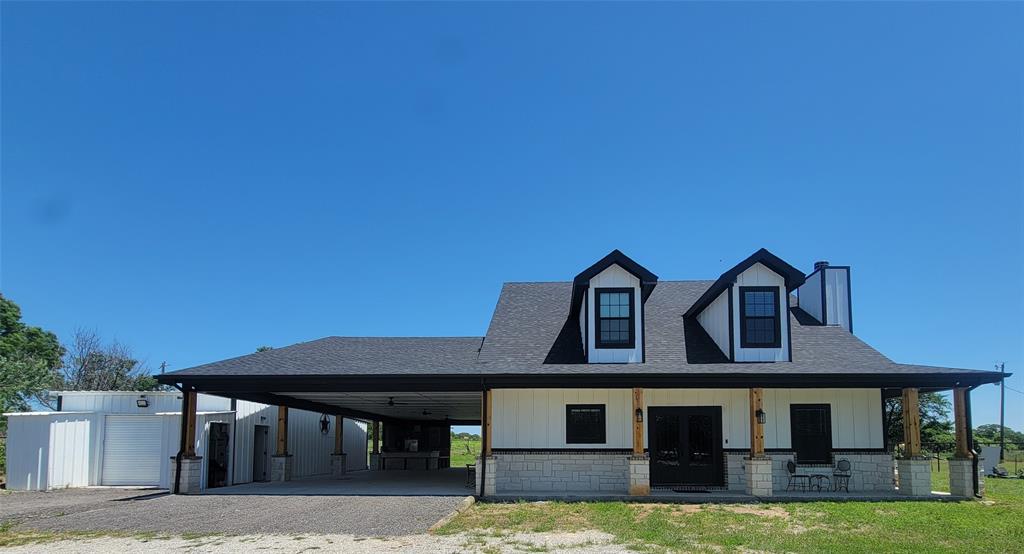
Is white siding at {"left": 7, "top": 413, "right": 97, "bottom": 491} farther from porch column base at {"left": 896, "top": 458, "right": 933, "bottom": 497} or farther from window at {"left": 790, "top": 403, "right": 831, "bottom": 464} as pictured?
porch column base at {"left": 896, "top": 458, "right": 933, "bottom": 497}

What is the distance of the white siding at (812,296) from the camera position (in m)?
21.2

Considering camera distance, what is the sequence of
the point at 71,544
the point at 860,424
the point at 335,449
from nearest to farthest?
the point at 71,544 → the point at 860,424 → the point at 335,449

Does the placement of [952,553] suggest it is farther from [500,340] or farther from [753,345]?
[500,340]

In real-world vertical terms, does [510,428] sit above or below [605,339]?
below

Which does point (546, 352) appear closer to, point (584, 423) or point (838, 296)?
point (584, 423)

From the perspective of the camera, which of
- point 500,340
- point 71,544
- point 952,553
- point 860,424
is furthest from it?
point 500,340

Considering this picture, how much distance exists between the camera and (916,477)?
16562mm

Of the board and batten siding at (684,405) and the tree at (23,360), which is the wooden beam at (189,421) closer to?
the board and batten siding at (684,405)

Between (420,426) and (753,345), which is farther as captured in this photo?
(420,426)

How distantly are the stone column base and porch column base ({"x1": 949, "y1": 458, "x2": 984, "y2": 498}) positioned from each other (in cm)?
1684

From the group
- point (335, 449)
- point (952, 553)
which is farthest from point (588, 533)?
point (335, 449)

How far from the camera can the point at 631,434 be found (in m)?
17.8

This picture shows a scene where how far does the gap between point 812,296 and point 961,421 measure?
5.46m

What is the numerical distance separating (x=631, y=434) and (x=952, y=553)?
829 cm
